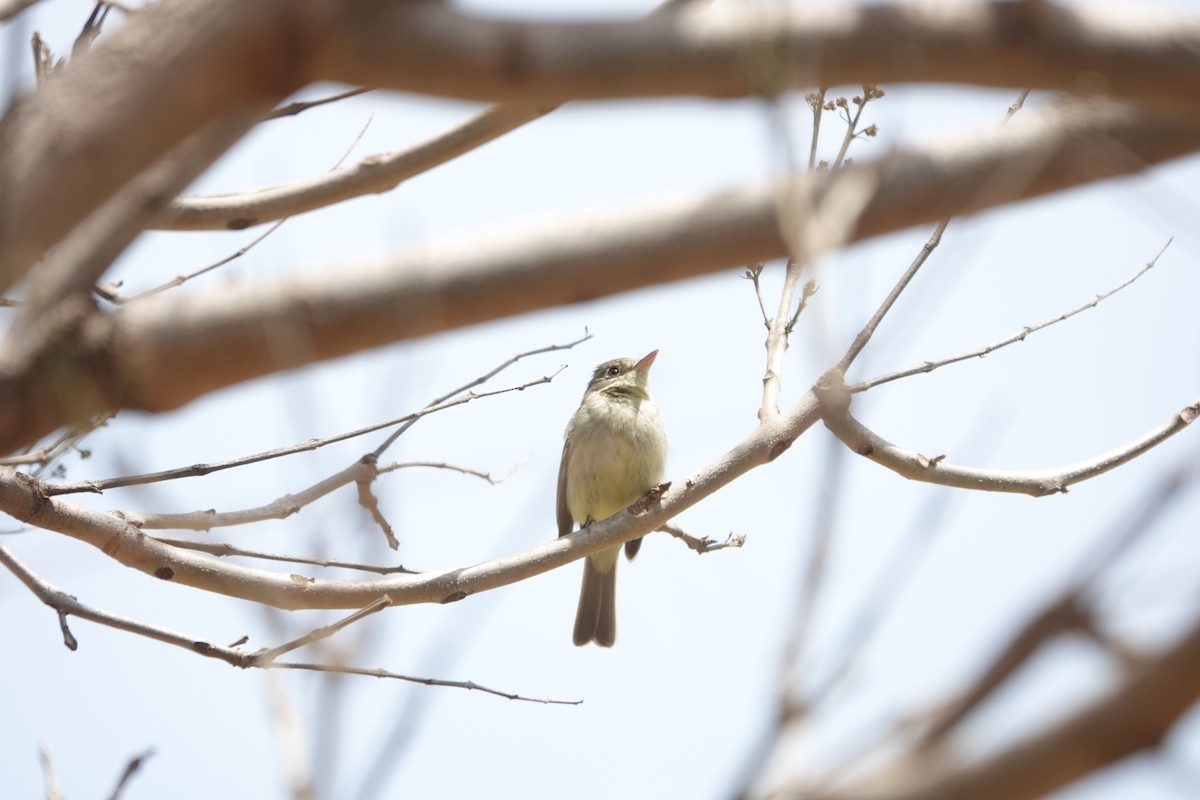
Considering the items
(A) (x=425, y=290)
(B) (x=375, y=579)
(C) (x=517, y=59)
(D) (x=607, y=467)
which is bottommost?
(A) (x=425, y=290)

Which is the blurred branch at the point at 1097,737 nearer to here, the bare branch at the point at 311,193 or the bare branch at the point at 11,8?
the bare branch at the point at 311,193

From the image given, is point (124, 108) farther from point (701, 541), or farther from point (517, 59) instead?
point (701, 541)

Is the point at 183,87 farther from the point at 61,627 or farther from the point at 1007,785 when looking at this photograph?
the point at 61,627

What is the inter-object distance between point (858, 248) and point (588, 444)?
5653 mm

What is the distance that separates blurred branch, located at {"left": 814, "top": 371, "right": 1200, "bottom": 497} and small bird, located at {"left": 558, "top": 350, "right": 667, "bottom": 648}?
3036 mm

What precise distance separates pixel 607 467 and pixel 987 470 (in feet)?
11.5

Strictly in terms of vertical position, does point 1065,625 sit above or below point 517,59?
below

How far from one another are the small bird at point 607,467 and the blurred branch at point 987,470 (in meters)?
3.04

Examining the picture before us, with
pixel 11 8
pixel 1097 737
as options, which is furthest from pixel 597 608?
pixel 1097 737

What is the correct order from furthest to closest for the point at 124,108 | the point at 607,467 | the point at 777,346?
the point at 607,467
the point at 777,346
the point at 124,108

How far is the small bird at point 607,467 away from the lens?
732cm

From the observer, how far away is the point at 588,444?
24.6 feet

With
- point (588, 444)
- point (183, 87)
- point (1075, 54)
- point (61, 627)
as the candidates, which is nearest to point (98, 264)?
point (183, 87)

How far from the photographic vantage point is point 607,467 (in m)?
7.34
